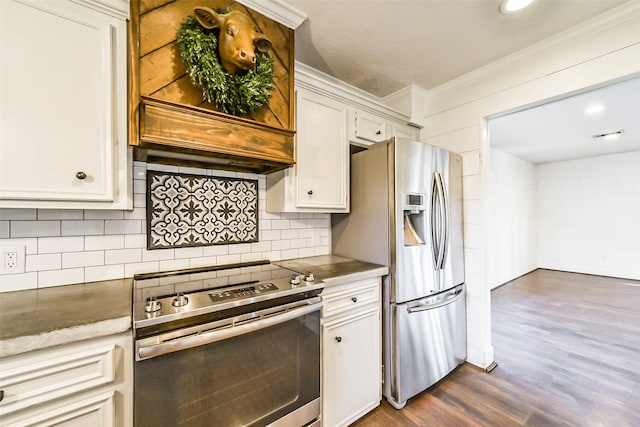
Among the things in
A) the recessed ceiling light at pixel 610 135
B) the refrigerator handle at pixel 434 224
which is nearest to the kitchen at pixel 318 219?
the refrigerator handle at pixel 434 224

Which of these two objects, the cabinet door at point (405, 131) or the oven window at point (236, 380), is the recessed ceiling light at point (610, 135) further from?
the oven window at point (236, 380)

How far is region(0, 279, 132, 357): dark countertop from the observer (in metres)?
0.78

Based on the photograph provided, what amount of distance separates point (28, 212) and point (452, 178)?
2.68m

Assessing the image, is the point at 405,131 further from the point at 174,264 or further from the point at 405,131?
the point at 174,264

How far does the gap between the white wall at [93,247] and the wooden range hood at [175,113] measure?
1.20 ft

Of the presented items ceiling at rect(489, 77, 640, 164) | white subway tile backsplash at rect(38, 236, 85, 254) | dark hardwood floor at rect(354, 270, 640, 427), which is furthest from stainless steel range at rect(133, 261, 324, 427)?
ceiling at rect(489, 77, 640, 164)

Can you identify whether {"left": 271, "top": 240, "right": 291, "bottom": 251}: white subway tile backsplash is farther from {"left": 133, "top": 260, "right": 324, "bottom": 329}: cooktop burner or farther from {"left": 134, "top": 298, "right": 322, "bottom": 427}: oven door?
{"left": 134, "top": 298, "right": 322, "bottom": 427}: oven door

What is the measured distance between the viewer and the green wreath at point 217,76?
1.16m

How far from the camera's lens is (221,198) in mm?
1727

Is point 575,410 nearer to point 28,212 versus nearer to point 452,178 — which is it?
point 452,178

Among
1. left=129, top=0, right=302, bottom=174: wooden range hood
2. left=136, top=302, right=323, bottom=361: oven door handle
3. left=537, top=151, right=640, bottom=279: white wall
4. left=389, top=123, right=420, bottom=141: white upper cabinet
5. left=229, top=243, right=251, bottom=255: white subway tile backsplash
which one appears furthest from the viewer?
left=537, top=151, right=640, bottom=279: white wall

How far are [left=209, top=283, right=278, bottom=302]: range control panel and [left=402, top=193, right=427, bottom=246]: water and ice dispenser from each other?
3.41 ft

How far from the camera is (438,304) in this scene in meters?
1.91

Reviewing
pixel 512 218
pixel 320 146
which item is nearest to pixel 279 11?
pixel 320 146
